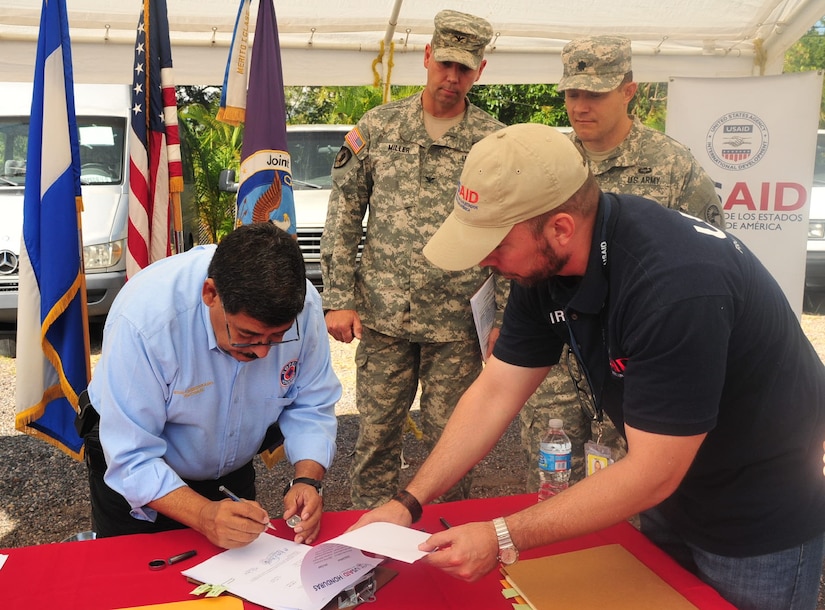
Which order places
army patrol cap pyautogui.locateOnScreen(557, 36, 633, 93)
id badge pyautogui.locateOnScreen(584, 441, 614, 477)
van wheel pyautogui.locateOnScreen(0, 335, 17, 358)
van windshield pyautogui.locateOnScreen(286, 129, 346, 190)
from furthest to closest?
1. van windshield pyautogui.locateOnScreen(286, 129, 346, 190)
2. van wheel pyautogui.locateOnScreen(0, 335, 17, 358)
3. army patrol cap pyautogui.locateOnScreen(557, 36, 633, 93)
4. id badge pyautogui.locateOnScreen(584, 441, 614, 477)

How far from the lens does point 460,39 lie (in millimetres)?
2840

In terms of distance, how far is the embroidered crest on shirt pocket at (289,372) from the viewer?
6.23 feet

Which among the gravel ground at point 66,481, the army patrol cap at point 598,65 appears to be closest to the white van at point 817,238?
the gravel ground at point 66,481

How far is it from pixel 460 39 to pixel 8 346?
5484mm

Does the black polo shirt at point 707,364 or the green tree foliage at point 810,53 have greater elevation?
the green tree foliage at point 810,53

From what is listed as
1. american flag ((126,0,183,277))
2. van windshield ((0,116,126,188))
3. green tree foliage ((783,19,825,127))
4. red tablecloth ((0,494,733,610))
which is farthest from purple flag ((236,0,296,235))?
green tree foliage ((783,19,825,127))

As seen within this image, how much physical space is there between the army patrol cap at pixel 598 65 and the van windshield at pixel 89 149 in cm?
454

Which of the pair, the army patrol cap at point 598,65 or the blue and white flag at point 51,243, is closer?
the army patrol cap at point 598,65

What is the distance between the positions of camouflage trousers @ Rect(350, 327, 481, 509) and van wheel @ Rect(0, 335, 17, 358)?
15.9 feet

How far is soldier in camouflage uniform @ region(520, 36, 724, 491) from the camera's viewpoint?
271 cm

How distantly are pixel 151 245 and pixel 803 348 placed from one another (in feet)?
9.04

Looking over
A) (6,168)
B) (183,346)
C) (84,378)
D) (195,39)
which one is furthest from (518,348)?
(6,168)

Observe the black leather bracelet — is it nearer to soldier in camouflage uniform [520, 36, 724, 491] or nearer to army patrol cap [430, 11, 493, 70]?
soldier in camouflage uniform [520, 36, 724, 491]

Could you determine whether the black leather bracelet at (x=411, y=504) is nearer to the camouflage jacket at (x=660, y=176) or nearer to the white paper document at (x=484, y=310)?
the white paper document at (x=484, y=310)
